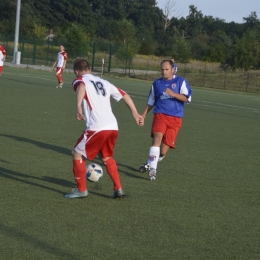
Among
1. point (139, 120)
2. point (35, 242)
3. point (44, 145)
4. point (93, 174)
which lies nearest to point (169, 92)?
Answer: point (139, 120)

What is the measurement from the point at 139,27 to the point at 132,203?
328 feet

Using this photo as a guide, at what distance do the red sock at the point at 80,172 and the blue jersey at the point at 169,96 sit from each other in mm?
2296

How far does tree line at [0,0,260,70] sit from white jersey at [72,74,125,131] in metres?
41.9

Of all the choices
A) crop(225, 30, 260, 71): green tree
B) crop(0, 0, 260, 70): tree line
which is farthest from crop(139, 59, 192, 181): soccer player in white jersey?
crop(225, 30, 260, 71): green tree

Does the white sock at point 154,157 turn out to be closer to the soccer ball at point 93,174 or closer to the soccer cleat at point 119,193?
the soccer ball at point 93,174

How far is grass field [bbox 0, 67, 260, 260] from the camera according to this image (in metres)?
4.96

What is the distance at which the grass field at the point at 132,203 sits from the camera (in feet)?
16.3

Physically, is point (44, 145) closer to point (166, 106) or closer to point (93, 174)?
point (166, 106)

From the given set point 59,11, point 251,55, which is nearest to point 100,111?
point 251,55

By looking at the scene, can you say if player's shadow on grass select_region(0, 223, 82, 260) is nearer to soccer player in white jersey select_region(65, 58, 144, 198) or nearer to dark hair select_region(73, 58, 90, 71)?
soccer player in white jersey select_region(65, 58, 144, 198)

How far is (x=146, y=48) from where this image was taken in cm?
6906

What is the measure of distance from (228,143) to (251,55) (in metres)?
38.1

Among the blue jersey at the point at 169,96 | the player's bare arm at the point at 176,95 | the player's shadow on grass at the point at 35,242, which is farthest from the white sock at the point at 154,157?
the player's shadow on grass at the point at 35,242

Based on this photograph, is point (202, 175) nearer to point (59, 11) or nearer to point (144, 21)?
point (59, 11)
